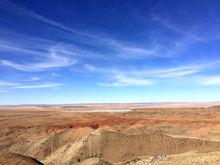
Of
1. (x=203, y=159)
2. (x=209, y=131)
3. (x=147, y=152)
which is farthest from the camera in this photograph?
(x=209, y=131)

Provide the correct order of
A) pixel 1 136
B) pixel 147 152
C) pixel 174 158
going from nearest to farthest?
pixel 174 158
pixel 147 152
pixel 1 136

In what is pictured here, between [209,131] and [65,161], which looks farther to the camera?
[209,131]

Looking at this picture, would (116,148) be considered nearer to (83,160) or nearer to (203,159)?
(83,160)

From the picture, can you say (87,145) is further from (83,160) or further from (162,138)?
(162,138)

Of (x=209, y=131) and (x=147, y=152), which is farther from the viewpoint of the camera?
(x=209, y=131)

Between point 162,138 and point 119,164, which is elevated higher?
point 162,138

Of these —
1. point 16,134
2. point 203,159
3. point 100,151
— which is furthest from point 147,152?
point 16,134

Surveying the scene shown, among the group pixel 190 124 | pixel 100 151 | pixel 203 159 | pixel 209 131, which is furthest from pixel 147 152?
pixel 190 124

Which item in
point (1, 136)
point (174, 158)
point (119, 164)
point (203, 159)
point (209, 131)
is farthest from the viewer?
point (1, 136)

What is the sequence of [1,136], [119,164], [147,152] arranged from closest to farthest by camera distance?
[119,164]
[147,152]
[1,136]
